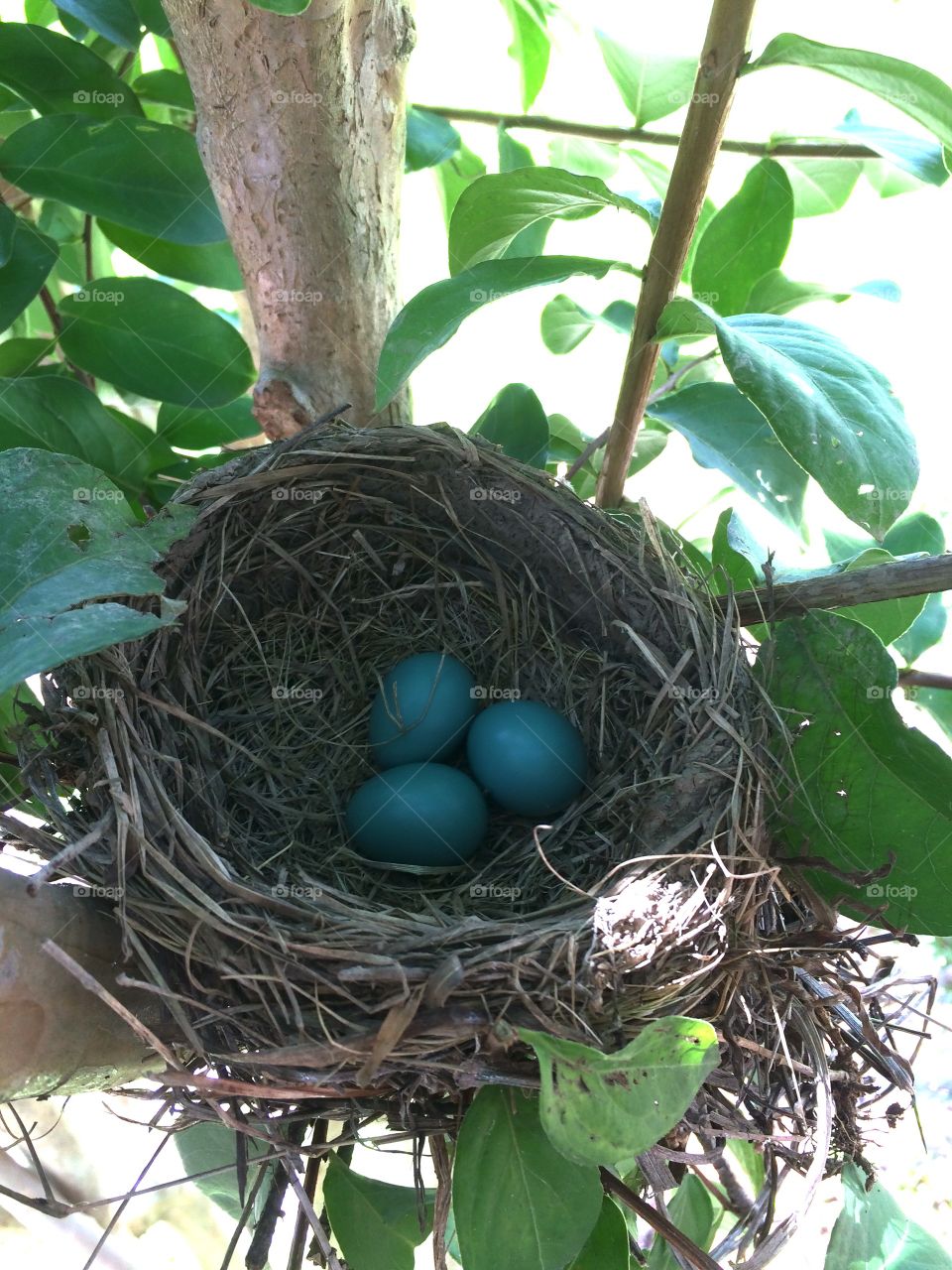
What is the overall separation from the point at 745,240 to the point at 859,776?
530mm

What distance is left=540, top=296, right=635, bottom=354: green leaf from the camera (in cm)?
114

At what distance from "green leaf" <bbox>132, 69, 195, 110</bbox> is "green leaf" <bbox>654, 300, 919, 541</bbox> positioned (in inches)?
24.7

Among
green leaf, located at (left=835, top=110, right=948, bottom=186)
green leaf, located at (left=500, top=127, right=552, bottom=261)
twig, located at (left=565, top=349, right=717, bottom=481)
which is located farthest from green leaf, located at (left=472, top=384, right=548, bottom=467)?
green leaf, located at (left=835, top=110, right=948, bottom=186)

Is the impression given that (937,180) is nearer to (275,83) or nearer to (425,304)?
(425,304)

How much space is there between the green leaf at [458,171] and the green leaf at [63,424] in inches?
18.3

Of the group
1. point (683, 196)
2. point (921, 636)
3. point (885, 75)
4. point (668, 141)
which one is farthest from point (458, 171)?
point (921, 636)

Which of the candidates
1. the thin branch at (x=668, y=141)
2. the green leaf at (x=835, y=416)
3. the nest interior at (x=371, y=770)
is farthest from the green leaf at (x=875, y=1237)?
the thin branch at (x=668, y=141)

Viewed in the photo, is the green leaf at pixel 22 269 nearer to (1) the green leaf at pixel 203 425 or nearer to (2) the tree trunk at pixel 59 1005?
(1) the green leaf at pixel 203 425

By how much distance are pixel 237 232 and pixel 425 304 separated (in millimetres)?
244

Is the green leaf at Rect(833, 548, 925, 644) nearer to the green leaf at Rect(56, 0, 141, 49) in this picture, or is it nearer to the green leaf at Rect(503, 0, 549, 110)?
the green leaf at Rect(503, 0, 549, 110)

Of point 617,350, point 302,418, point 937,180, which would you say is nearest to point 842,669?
point 937,180

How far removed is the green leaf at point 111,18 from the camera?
2.93 ft

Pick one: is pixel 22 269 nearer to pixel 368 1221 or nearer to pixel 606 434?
pixel 606 434

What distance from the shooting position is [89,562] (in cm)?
68
